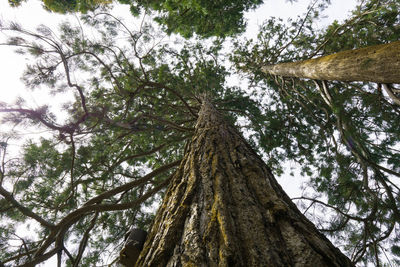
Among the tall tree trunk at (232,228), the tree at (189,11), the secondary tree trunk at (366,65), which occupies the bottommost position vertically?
the tall tree trunk at (232,228)

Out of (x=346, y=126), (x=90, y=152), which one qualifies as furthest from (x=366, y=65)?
(x=90, y=152)

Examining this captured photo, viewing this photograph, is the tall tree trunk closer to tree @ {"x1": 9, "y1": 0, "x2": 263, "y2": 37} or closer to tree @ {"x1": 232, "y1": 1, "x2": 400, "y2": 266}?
tree @ {"x1": 232, "y1": 1, "x2": 400, "y2": 266}

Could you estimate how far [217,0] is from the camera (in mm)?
4473

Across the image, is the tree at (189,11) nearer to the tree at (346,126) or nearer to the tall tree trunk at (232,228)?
the tree at (346,126)

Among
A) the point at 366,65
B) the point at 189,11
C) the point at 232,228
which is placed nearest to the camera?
the point at 232,228

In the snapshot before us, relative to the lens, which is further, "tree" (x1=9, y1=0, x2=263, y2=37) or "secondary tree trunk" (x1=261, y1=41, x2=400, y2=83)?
"tree" (x1=9, y1=0, x2=263, y2=37)

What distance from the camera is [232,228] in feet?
2.98

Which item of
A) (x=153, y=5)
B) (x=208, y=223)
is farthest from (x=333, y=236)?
(x=153, y=5)

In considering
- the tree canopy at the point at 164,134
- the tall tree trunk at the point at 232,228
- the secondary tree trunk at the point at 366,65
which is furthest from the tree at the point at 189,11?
the tall tree trunk at the point at 232,228

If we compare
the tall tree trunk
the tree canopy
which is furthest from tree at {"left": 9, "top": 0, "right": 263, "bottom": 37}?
the tall tree trunk

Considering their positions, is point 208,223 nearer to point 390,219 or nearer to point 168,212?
point 168,212

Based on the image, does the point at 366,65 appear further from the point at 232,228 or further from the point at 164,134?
the point at 164,134

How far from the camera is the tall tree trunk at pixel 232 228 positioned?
0.78m

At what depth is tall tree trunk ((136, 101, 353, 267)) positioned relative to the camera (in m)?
0.78
